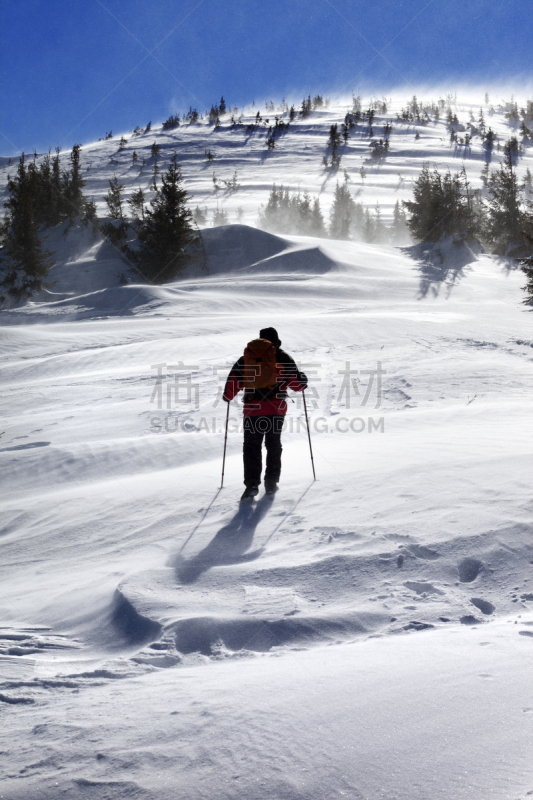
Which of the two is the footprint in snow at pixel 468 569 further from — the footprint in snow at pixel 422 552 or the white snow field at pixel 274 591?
the footprint in snow at pixel 422 552

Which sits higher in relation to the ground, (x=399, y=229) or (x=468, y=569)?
(x=399, y=229)

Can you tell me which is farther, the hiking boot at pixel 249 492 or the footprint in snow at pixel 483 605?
the hiking boot at pixel 249 492

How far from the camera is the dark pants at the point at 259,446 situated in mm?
4773

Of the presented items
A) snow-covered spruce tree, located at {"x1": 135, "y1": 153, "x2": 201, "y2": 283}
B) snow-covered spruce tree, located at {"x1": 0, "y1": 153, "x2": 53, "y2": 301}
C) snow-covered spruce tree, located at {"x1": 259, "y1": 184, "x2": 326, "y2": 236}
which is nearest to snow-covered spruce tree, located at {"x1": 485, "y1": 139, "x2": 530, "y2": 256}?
snow-covered spruce tree, located at {"x1": 259, "y1": 184, "x2": 326, "y2": 236}

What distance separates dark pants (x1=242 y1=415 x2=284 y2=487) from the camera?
4.77m

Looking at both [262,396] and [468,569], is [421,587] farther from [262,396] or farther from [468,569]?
A: [262,396]

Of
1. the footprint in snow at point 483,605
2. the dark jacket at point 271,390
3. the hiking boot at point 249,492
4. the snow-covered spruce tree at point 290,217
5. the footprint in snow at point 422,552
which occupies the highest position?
the snow-covered spruce tree at point 290,217

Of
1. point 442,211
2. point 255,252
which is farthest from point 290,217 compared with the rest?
point 255,252

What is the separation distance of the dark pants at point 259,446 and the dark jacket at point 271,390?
8 centimetres

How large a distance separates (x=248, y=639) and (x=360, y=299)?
61.5 ft

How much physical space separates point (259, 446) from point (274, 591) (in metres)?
1.92

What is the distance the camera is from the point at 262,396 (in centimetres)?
476

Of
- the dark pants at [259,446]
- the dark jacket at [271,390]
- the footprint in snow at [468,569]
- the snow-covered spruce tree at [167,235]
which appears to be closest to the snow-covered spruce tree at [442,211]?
the snow-covered spruce tree at [167,235]

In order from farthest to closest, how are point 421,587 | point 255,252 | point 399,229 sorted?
point 399,229, point 255,252, point 421,587
